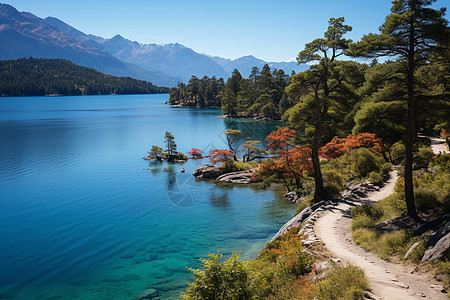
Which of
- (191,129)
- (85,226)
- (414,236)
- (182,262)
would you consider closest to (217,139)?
(191,129)

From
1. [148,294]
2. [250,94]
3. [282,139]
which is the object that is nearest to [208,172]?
[282,139]

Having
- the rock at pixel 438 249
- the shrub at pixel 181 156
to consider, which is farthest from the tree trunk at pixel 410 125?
the shrub at pixel 181 156

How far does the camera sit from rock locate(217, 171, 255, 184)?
37.3 m

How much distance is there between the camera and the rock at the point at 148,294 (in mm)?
14238

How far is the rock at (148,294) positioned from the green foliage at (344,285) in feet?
31.5

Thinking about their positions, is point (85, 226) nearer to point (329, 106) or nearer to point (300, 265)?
point (300, 265)

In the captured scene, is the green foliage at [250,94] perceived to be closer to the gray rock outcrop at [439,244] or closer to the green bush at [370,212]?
the green bush at [370,212]

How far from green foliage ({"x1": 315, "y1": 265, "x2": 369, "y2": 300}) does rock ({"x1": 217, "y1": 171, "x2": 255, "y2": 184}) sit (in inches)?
1117

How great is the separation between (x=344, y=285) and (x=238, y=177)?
1195 inches

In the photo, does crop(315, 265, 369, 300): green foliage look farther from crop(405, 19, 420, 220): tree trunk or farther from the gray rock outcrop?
crop(405, 19, 420, 220): tree trunk

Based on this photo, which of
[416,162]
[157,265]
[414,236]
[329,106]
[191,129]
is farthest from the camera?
[191,129]

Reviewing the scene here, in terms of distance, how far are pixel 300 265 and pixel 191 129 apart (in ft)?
236

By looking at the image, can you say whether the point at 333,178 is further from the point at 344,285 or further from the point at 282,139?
the point at 344,285

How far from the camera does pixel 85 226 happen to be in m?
23.6
